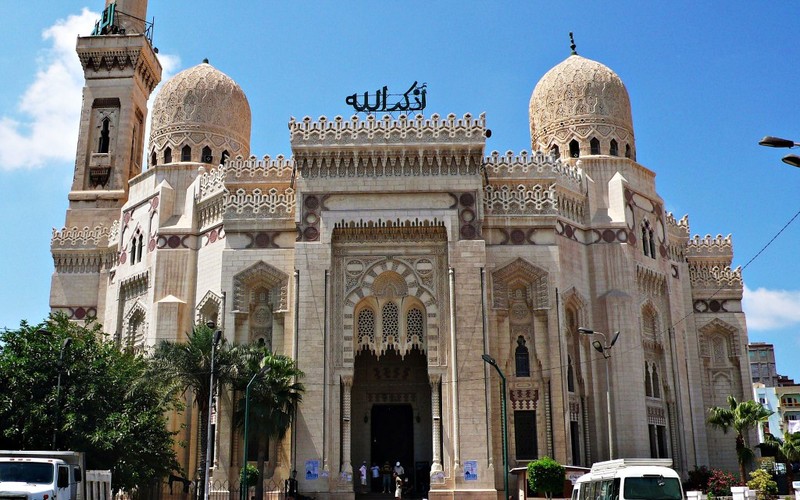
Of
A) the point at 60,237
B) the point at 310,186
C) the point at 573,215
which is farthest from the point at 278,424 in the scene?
the point at 60,237

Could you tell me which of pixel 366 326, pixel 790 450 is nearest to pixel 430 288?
pixel 366 326

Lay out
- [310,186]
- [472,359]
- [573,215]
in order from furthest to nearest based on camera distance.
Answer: [573,215] → [310,186] → [472,359]

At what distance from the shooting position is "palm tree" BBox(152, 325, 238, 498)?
2841cm

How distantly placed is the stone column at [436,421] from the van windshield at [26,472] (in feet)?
49.9

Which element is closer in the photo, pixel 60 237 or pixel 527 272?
pixel 527 272

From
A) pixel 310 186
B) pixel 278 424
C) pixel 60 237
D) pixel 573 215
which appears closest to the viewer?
pixel 278 424

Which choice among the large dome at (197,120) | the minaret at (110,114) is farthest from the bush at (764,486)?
the minaret at (110,114)

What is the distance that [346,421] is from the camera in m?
31.2

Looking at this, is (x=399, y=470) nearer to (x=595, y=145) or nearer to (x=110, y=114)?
(x=595, y=145)

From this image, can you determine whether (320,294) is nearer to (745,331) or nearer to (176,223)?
(176,223)

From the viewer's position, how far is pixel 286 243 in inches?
1335

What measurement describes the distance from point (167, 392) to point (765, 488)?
71.9 feet

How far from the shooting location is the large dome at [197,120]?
39719mm

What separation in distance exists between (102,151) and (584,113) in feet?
86.5
